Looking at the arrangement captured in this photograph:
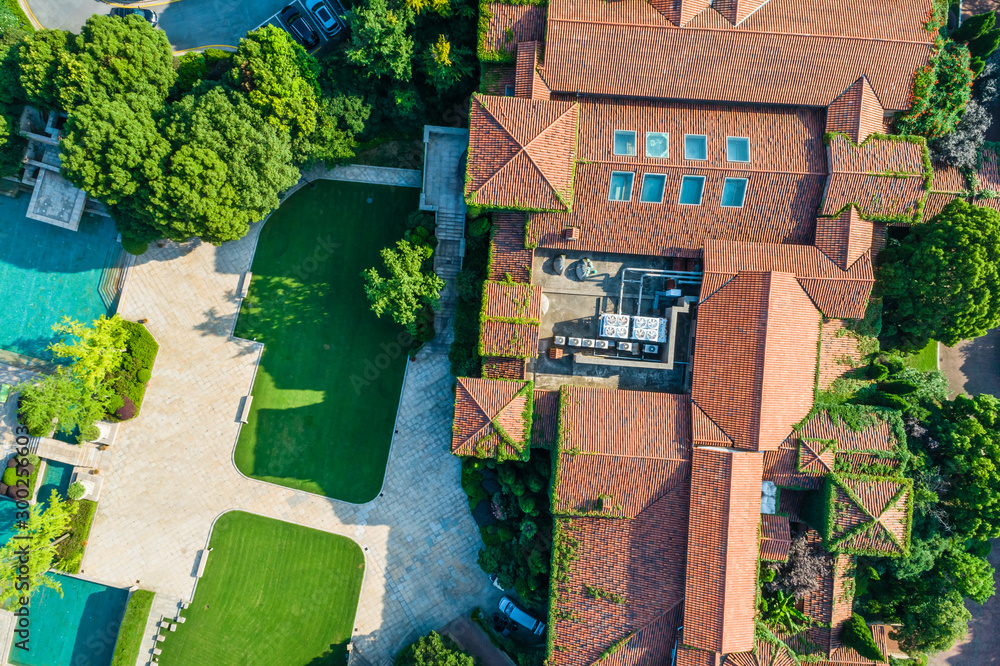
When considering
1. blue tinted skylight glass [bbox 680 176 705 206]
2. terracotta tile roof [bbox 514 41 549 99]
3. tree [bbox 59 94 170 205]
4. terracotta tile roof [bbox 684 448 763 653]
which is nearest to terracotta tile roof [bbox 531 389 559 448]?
terracotta tile roof [bbox 684 448 763 653]

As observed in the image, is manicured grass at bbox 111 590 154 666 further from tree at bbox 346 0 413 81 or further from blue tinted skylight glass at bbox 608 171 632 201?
blue tinted skylight glass at bbox 608 171 632 201

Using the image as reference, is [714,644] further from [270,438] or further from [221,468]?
[221,468]

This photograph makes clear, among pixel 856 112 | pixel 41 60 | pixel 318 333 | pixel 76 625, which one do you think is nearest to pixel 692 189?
pixel 856 112

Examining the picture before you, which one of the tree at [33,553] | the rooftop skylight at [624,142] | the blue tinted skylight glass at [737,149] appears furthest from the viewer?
the tree at [33,553]

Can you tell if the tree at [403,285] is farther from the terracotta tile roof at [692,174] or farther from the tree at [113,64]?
the tree at [113,64]

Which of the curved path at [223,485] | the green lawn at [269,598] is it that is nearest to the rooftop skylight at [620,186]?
the curved path at [223,485]

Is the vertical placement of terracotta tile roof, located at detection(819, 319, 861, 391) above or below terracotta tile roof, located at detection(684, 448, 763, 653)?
above
